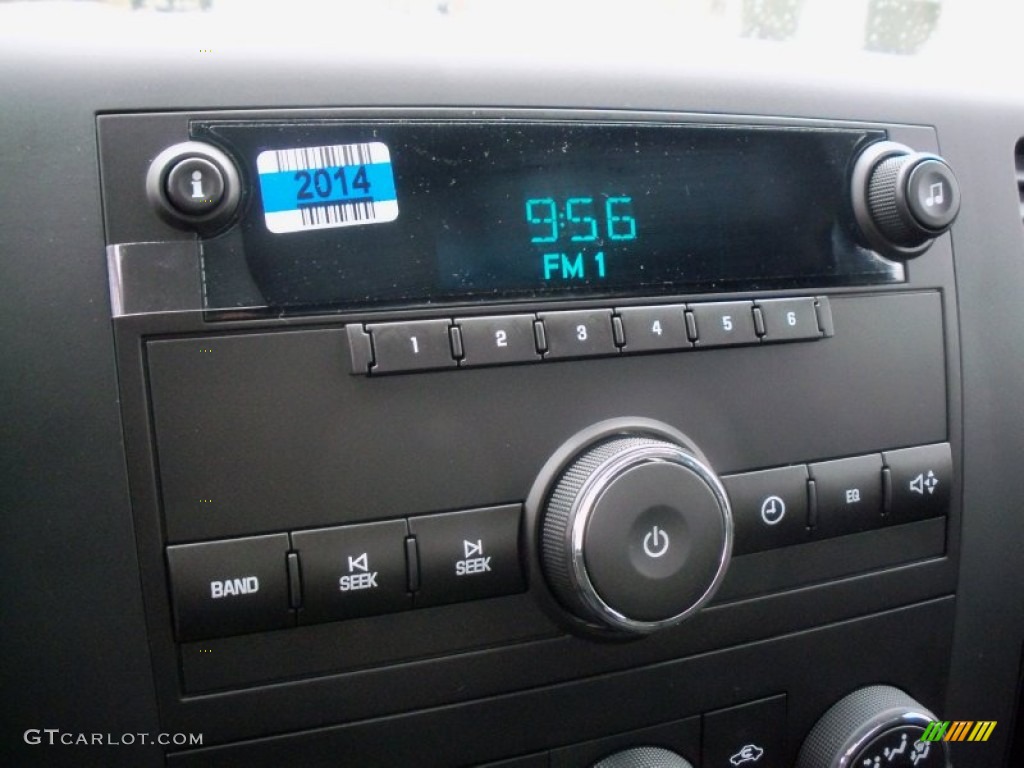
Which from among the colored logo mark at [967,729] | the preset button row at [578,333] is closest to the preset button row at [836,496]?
the preset button row at [578,333]

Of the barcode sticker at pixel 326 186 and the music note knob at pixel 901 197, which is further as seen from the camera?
the music note knob at pixel 901 197

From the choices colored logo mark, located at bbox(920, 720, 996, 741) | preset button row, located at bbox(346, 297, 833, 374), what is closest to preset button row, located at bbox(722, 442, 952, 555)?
preset button row, located at bbox(346, 297, 833, 374)

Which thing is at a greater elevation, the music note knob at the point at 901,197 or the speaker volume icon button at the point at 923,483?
the music note knob at the point at 901,197

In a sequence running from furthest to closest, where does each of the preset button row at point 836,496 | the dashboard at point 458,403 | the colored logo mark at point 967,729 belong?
the colored logo mark at point 967,729
the preset button row at point 836,496
the dashboard at point 458,403

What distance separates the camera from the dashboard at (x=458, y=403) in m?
0.62

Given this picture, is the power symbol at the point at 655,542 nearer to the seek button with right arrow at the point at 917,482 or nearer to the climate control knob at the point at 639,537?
the climate control knob at the point at 639,537

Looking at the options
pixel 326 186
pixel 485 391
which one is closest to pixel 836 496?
pixel 485 391

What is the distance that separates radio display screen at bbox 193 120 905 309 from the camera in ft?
2.11

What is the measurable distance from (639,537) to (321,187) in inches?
13.0

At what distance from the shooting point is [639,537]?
65 cm

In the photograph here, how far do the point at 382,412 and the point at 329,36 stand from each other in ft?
0.91

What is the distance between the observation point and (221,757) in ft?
2.20

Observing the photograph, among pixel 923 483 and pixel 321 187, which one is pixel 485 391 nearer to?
pixel 321 187

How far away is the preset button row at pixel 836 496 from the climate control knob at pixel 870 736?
0.56 feet
